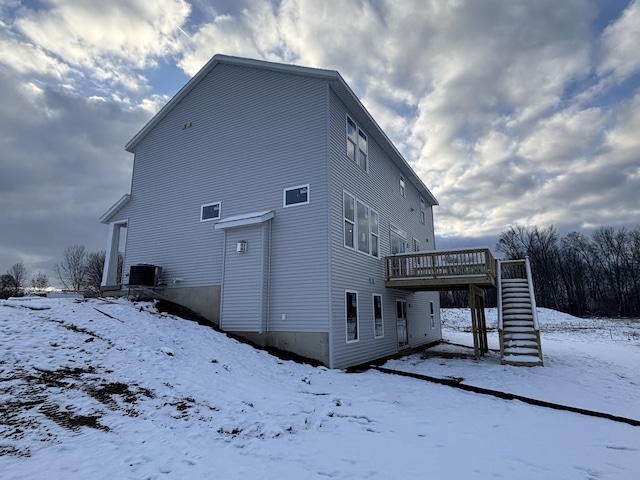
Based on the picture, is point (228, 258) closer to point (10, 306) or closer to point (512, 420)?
point (10, 306)

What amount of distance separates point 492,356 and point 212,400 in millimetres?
11642

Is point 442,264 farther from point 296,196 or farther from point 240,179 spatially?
point 240,179

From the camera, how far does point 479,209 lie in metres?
37.5

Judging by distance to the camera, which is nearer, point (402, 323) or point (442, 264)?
point (442, 264)

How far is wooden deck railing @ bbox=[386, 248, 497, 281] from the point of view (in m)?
11.9

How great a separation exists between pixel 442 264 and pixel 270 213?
6536 mm

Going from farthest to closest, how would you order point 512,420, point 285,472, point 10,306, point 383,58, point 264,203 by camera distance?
point 383,58, point 264,203, point 10,306, point 512,420, point 285,472

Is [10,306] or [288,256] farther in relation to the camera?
[288,256]

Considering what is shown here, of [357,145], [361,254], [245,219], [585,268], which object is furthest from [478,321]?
[585,268]

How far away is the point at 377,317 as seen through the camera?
42.5 feet

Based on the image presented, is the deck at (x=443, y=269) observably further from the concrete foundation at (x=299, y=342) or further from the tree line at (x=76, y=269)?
the tree line at (x=76, y=269)

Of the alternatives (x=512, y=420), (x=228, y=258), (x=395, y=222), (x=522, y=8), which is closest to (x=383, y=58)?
(x=522, y=8)

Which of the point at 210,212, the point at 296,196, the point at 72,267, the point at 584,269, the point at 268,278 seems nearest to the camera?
the point at 268,278

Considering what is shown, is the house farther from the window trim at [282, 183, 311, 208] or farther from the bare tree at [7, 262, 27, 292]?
the bare tree at [7, 262, 27, 292]
